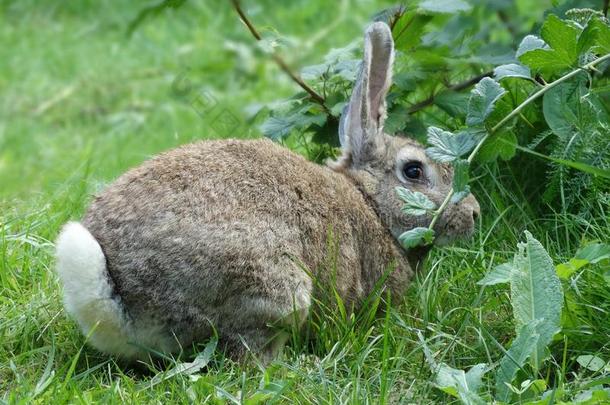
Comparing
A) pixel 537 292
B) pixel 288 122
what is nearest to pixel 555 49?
pixel 537 292

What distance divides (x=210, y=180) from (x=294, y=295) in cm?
52

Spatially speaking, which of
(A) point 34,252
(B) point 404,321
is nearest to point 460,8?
(B) point 404,321

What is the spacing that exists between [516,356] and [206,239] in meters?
1.13

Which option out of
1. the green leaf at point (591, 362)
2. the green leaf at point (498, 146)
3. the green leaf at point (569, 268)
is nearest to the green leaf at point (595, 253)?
the green leaf at point (569, 268)

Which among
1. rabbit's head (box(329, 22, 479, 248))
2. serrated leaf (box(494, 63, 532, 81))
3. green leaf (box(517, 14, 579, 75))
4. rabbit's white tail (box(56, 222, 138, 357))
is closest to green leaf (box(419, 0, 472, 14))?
rabbit's head (box(329, 22, 479, 248))

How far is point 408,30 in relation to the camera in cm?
495

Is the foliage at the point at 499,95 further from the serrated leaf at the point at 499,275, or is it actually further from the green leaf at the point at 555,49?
the serrated leaf at the point at 499,275

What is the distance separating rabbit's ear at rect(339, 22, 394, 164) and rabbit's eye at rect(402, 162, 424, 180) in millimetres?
181

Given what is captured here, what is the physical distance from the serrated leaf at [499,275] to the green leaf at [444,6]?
54.2 inches

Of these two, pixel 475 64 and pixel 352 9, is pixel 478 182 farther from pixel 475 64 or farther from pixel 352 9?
pixel 352 9

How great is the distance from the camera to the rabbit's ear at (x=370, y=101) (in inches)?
180

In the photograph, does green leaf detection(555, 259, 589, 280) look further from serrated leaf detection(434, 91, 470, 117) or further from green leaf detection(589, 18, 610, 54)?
serrated leaf detection(434, 91, 470, 117)

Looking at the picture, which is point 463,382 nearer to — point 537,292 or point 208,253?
point 537,292

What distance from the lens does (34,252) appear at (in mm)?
4484
